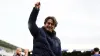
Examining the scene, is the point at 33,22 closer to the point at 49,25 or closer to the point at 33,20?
the point at 33,20

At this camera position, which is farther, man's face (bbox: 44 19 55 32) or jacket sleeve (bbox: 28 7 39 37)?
man's face (bbox: 44 19 55 32)

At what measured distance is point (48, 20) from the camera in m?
5.63

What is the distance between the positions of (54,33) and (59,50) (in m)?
0.27

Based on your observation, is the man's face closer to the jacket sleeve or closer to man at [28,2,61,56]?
man at [28,2,61,56]

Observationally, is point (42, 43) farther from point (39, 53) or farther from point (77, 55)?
point (77, 55)

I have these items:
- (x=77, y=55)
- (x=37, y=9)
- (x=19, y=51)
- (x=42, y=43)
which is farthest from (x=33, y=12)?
(x=77, y=55)

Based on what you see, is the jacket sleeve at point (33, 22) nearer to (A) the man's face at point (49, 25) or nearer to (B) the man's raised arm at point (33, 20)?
(B) the man's raised arm at point (33, 20)

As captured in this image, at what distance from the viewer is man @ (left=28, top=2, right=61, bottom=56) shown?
546 centimetres

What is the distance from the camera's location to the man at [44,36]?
546cm

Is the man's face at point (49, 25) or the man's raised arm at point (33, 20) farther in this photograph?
the man's face at point (49, 25)

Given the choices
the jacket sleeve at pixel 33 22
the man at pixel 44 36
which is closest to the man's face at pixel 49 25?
the man at pixel 44 36

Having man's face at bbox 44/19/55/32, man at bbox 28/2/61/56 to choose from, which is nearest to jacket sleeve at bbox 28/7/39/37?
man at bbox 28/2/61/56

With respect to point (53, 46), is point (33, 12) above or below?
above

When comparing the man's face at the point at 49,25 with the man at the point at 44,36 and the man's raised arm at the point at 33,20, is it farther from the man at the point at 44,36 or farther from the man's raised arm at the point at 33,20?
the man's raised arm at the point at 33,20
